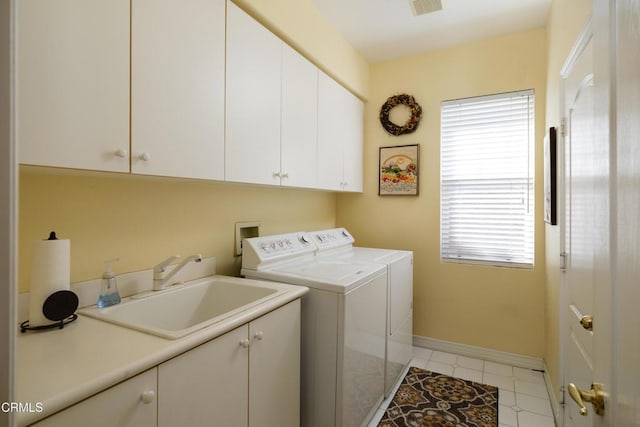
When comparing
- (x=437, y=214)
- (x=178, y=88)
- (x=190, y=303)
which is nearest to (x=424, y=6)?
(x=437, y=214)

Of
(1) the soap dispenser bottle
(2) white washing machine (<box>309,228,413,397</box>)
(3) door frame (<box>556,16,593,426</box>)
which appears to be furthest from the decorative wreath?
(1) the soap dispenser bottle

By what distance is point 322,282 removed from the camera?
1.64 meters

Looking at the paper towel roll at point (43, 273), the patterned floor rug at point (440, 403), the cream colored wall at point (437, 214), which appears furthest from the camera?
the cream colored wall at point (437, 214)

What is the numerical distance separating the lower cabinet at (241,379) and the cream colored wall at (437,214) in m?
1.76

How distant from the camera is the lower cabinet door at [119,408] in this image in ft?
2.38

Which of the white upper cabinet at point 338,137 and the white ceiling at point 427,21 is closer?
the white ceiling at point 427,21

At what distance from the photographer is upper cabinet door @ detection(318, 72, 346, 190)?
237 cm

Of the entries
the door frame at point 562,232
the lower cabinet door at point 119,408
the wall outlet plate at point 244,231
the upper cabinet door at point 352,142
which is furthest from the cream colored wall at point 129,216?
the door frame at point 562,232

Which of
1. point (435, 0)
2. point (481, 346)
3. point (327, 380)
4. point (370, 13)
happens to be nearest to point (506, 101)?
point (435, 0)

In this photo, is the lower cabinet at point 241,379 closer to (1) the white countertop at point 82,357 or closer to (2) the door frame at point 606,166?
(1) the white countertop at point 82,357

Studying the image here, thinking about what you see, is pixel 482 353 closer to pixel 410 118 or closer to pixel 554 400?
pixel 554 400

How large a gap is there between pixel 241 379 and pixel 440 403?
5.14 feet

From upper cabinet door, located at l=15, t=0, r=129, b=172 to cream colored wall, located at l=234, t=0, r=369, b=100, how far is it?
81 cm

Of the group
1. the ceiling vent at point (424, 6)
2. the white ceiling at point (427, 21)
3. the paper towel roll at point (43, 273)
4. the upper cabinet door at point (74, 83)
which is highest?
the white ceiling at point (427, 21)
